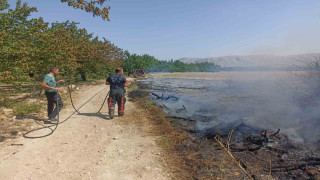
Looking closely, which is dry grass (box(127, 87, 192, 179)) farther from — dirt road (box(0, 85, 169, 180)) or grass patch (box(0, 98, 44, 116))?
grass patch (box(0, 98, 44, 116))

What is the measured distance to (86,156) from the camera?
15.2ft

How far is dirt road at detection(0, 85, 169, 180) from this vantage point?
12.6 ft

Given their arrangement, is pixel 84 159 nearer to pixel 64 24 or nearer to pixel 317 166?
pixel 317 166

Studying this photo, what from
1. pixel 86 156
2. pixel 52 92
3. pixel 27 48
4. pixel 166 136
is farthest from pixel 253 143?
pixel 27 48

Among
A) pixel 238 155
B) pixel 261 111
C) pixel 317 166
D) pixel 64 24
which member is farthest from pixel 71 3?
pixel 64 24

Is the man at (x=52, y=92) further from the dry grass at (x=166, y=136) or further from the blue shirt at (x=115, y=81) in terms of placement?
the dry grass at (x=166, y=136)

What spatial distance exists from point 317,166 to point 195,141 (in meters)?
2.72

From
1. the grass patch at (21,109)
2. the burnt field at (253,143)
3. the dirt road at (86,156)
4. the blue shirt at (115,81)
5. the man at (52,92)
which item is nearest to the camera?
the dirt road at (86,156)

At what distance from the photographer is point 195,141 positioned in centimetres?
586

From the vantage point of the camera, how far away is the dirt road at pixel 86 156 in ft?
12.6

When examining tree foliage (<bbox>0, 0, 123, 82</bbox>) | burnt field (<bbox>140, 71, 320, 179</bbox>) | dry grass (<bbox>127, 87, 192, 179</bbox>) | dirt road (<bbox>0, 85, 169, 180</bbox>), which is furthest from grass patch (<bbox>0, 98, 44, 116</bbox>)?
burnt field (<bbox>140, 71, 320, 179</bbox>)

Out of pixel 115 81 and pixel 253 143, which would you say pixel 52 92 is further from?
pixel 253 143

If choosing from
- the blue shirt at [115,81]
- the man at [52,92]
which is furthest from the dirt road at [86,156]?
the blue shirt at [115,81]

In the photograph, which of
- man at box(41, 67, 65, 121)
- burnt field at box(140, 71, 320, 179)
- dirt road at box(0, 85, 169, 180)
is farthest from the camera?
man at box(41, 67, 65, 121)
